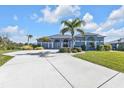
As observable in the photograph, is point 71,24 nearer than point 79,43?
Yes

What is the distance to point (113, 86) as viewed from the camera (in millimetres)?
7371

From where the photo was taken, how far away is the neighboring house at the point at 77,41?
4231 centimetres

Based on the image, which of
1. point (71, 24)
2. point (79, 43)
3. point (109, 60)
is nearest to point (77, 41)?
point (79, 43)

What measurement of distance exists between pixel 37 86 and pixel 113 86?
229cm

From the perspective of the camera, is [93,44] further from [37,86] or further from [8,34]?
[37,86]

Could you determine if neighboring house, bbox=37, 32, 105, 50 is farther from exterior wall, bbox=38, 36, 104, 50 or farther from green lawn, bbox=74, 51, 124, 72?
green lawn, bbox=74, 51, 124, 72

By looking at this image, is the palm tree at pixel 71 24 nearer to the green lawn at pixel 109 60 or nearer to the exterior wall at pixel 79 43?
the green lawn at pixel 109 60

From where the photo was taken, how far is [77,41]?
4272 centimetres

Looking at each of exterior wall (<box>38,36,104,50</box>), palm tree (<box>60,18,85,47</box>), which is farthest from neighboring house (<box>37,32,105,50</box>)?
palm tree (<box>60,18,85,47</box>)

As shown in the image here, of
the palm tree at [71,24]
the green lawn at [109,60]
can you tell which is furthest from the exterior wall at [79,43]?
the green lawn at [109,60]

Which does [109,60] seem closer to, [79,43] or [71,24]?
[71,24]

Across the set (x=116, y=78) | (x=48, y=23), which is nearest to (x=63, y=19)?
(x=48, y=23)

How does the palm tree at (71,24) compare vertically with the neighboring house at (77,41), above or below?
above
